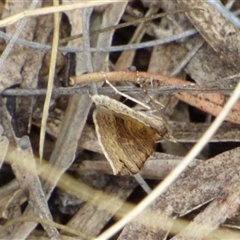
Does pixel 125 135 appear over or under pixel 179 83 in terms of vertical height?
under

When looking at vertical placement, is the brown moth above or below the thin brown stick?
below

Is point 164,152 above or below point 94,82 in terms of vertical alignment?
below

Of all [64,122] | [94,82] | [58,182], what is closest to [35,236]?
[58,182]

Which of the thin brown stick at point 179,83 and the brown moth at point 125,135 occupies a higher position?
the thin brown stick at point 179,83

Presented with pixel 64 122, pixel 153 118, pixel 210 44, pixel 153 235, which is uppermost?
pixel 210 44

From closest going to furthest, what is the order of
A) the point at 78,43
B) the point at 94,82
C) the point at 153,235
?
1. the point at 153,235
2. the point at 94,82
3. the point at 78,43

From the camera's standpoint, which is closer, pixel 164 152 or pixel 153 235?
pixel 153 235

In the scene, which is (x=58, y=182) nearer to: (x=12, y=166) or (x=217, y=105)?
(x=12, y=166)

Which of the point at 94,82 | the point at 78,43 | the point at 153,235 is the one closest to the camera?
the point at 153,235
